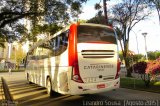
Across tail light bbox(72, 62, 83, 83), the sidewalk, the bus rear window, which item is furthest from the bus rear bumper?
the bus rear window

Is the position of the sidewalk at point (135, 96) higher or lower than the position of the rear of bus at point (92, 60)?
lower

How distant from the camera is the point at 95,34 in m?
12.7

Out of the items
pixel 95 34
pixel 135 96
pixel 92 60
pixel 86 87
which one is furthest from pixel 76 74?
pixel 135 96

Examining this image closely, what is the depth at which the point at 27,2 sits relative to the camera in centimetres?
1831

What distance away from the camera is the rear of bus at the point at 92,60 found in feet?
39.5

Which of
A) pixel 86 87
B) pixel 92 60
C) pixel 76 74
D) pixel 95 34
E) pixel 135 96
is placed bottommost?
pixel 135 96

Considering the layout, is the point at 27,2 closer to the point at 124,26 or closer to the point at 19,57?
the point at 124,26

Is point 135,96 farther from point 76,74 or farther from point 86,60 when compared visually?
point 76,74

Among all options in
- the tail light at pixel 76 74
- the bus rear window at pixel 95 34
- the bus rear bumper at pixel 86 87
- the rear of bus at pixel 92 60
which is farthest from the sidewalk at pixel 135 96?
the bus rear window at pixel 95 34

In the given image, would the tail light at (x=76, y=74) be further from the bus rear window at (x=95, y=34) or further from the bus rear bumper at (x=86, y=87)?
the bus rear window at (x=95, y=34)

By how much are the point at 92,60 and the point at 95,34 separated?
3.89ft

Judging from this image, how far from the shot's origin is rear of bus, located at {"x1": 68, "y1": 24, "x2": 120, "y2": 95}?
12.0 meters

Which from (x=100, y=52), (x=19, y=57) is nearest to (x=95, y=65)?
(x=100, y=52)

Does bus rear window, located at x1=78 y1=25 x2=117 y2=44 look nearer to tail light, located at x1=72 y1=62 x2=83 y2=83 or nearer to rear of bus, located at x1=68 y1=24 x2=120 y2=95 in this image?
rear of bus, located at x1=68 y1=24 x2=120 y2=95
